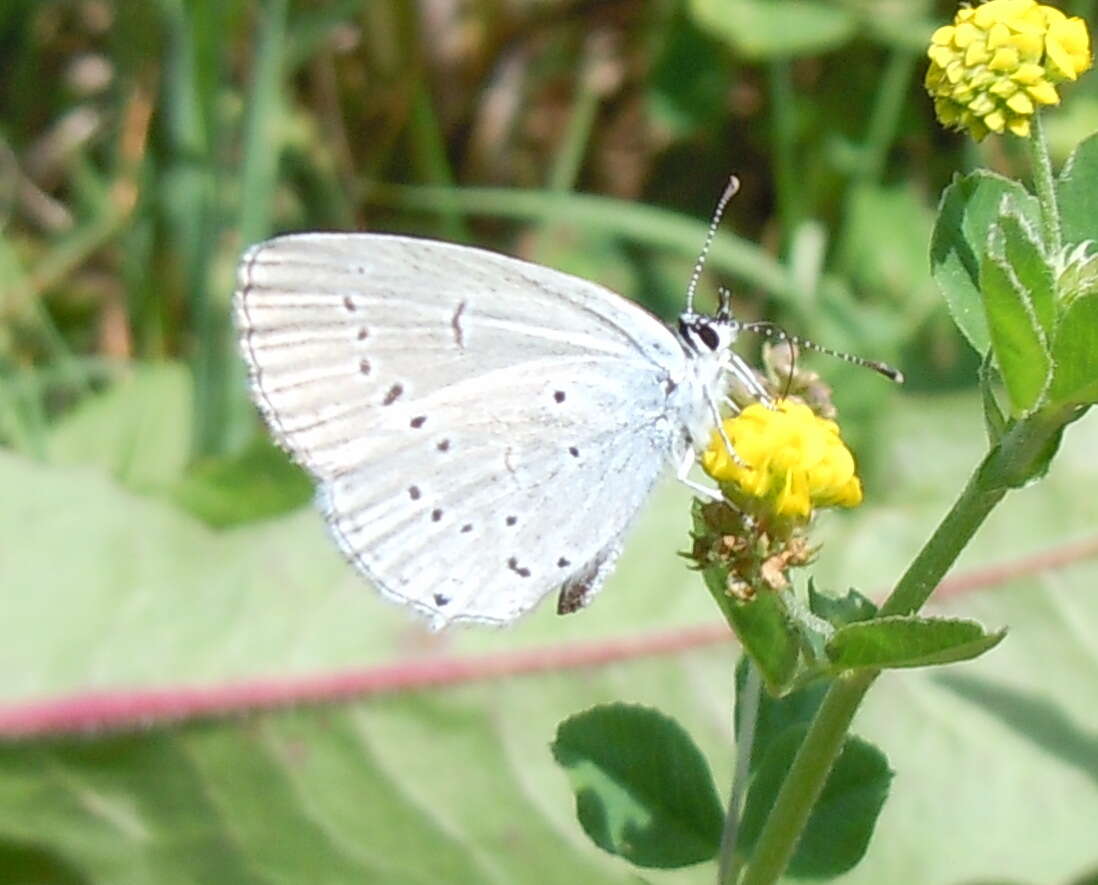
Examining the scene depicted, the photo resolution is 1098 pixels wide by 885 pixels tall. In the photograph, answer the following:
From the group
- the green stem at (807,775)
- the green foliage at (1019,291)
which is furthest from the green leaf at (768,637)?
the green foliage at (1019,291)

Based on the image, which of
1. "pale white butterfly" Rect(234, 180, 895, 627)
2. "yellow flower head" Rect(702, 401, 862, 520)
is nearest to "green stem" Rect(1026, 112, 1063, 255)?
"yellow flower head" Rect(702, 401, 862, 520)

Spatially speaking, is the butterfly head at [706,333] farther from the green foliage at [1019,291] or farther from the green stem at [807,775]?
the green stem at [807,775]

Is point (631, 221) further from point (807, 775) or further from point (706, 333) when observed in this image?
point (807, 775)

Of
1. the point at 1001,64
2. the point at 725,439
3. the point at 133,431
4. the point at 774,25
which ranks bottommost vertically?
the point at 133,431

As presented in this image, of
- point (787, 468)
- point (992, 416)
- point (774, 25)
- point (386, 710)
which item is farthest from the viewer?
point (774, 25)

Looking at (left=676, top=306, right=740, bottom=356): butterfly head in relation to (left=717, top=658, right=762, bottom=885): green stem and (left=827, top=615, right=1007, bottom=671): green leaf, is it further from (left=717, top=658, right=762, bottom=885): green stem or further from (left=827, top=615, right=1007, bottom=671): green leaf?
(left=827, top=615, right=1007, bottom=671): green leaf

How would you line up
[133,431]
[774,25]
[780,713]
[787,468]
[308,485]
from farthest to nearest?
[774,25], [133,431], [308,485], [780,713], [787,468]

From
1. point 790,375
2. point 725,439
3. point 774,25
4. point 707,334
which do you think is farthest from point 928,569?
point 774,25
